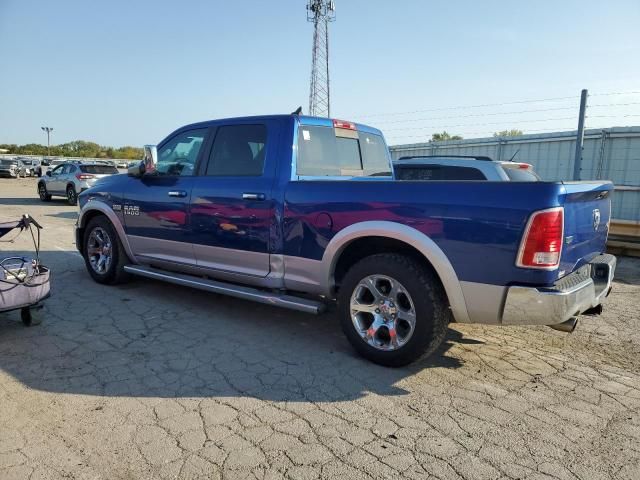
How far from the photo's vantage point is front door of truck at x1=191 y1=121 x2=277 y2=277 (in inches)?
165

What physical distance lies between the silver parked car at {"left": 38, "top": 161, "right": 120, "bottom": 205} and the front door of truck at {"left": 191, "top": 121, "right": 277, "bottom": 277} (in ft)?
44.8

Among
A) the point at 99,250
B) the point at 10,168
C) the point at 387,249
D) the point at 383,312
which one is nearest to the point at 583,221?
the point at 387,249

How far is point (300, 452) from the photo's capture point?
2523 millimetres

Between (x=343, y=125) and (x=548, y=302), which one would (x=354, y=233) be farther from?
(x=343, y=125)

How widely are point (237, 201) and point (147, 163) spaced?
1.47m

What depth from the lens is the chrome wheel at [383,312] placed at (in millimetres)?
3492

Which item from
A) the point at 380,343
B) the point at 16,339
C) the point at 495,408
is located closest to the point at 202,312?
the point at 16,339

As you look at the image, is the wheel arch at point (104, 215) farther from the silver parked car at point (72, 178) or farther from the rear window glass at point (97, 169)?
the rear window glass at point (97, 169)

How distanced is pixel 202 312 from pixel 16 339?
1.64 m

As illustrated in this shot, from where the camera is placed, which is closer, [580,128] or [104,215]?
[104,215]

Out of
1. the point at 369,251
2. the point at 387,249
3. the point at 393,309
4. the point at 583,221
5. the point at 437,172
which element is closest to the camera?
the point at 583,221

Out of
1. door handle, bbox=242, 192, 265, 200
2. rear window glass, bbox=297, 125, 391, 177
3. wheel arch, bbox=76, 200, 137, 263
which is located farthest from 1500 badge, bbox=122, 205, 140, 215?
rear window glass, bbox=297, 125, 391, 177

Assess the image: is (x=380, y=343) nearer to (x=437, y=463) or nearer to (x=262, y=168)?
(x=437, y=463)

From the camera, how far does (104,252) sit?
19.2 feet
